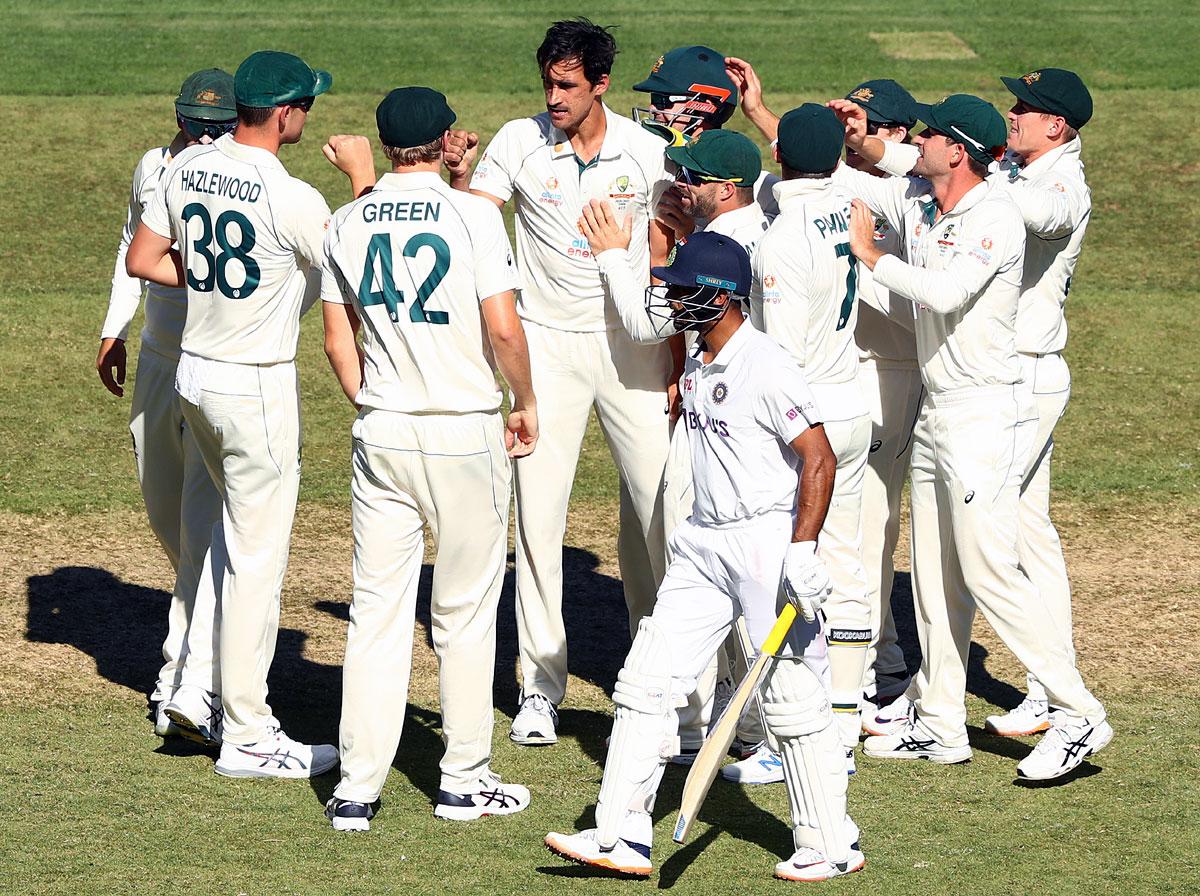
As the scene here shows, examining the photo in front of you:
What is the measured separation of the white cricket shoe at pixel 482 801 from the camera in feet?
21.7

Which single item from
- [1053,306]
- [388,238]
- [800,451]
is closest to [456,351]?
[388,238]

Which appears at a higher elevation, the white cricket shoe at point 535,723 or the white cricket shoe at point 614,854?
the white cricket shoe at point 614,854

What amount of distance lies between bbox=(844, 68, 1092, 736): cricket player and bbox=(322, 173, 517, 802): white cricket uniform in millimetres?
2615

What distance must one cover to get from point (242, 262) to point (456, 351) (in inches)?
44.8

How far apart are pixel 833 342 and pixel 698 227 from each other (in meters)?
0.82

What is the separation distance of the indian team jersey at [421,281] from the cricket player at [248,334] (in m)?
0.57

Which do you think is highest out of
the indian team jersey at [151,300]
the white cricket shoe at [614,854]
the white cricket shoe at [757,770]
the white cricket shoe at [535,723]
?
the indian team jersey at [151,300]

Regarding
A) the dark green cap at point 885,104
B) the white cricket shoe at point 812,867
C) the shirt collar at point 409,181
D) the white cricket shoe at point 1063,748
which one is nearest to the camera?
the white cricket shoe at point 812,867

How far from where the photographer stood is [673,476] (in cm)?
722

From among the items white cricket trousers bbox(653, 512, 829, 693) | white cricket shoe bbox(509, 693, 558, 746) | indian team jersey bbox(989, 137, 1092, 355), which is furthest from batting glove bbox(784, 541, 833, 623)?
indian team jersey bbox(989, 137, 1092, 355)

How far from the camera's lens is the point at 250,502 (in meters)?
7.02

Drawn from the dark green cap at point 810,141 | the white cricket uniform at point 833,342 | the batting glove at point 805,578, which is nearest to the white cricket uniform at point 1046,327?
the white cricket uniform at point 833,342

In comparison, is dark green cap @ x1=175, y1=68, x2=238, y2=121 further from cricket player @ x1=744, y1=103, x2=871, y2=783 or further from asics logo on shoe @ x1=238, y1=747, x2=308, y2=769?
asics logo on shoe @ x1=238, y1=747, x2=308, y2=769

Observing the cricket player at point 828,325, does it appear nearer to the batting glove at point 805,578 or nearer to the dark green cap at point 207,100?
the batting glove at point 805,578
